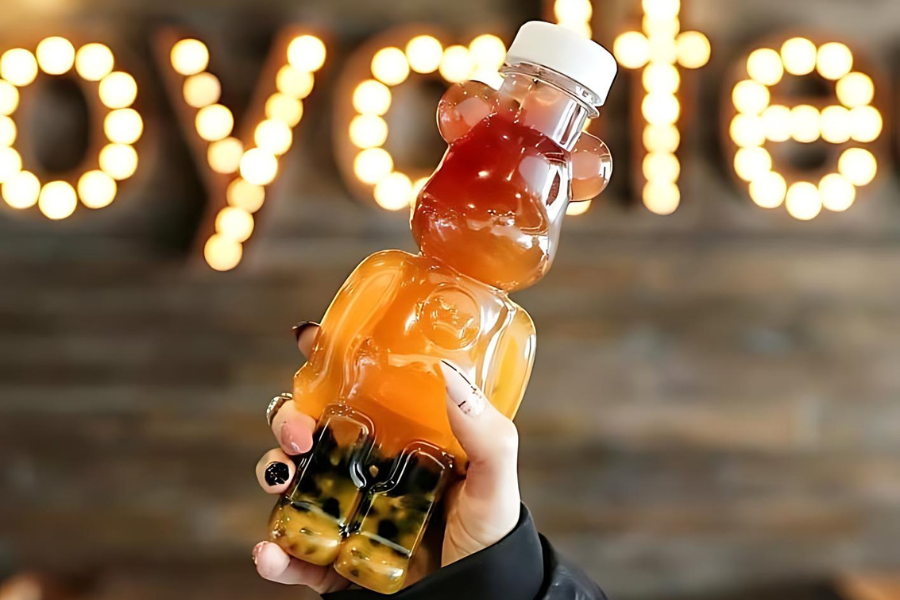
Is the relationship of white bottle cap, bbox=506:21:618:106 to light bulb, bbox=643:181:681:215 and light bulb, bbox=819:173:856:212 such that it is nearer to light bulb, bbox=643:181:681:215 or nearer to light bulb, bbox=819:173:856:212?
light bulb, bbox=643:181:681:215

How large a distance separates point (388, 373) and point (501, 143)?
0.19m

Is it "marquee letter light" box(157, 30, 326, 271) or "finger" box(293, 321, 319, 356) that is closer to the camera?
"finger" box(293, 321, 319, 356)

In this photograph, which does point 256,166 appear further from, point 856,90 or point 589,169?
point 856,90

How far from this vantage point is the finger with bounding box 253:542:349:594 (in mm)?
552

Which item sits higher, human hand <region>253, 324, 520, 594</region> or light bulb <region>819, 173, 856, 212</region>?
light bulb <region>819, 173, 856, 212</region>

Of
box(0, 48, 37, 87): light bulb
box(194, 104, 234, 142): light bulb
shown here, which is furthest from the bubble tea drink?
box(0, 48, 37, 87): light bulb

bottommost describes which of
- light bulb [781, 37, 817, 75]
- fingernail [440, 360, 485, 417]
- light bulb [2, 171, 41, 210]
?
light bulb [2, 171, 41, 210]

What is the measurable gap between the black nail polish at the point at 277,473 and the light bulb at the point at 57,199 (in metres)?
1.41

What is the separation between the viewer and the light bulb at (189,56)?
1.72 meters

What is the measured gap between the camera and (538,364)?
6.00ft

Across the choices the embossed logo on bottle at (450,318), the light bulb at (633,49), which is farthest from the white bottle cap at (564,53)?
the light bulb at (633,49)

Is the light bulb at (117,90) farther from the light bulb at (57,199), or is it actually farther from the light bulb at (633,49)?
the light bulb at (633,49)

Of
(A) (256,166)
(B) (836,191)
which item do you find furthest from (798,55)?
(A) (256,166)

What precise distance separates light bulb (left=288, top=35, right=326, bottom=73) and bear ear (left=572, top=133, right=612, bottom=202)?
4.12ft
